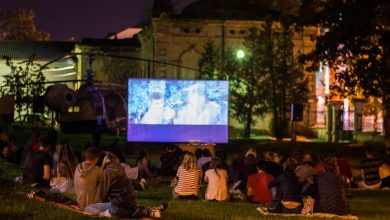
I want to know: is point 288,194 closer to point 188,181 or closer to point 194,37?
point 188,181

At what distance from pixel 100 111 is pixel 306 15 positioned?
13111 millimetres

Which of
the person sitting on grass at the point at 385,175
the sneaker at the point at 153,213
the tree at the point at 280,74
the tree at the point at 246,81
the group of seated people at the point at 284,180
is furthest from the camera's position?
the tree at the point at 246,81

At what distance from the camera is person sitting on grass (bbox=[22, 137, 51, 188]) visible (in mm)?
15250

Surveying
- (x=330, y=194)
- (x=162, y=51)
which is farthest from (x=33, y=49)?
(x=330, y=194)

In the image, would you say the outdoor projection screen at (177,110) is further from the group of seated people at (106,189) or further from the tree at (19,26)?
the tree at (19,26)

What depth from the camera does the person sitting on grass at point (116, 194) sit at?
10844mm

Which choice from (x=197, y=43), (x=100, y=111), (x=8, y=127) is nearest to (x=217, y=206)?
(x=100, y=111)

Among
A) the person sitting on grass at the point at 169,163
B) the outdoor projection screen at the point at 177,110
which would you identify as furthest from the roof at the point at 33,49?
the person sitting on grass at the point at 169,163

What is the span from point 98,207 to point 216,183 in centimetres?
373

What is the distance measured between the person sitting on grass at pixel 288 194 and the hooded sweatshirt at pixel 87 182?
11.1 ft

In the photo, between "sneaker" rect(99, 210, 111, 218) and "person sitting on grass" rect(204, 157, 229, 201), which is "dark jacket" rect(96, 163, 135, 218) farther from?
"person sitting on grass" rect(204, 157, 229, 201)

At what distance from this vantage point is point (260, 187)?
14305 millimetres

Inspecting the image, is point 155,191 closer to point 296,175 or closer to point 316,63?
point 296,175

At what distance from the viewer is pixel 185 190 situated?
14344 millimetres
